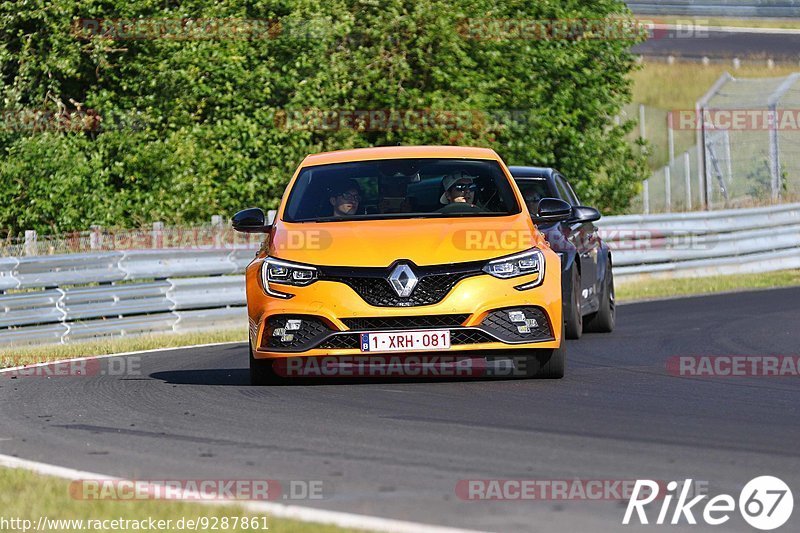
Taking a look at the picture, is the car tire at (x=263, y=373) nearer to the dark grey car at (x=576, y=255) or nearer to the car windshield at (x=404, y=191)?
the car windshield at (x=404, y=191)

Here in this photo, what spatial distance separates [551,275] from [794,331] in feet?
18.5

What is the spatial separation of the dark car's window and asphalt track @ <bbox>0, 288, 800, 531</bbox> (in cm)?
210

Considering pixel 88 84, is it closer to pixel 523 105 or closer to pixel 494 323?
pixel 523 105

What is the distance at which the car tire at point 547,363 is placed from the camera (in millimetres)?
10289

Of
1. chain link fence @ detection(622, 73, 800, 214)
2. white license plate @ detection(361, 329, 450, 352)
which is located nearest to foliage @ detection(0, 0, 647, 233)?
chain link fence @ detection(622, 73, 800, 214)

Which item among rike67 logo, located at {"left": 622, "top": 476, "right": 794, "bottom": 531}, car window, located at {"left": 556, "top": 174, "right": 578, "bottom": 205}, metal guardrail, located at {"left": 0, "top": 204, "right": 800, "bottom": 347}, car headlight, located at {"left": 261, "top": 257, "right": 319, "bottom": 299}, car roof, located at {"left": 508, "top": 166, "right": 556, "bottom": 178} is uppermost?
car roof, located at {"left": 508, "top": 166, "right": 556, "bottom": 178}

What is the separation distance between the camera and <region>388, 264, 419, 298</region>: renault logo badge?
9734mm

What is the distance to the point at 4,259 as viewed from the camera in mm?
15906

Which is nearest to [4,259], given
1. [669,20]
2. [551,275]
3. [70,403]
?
[70,403]

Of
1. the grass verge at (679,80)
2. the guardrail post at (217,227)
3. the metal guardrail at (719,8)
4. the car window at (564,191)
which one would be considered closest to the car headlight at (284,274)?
the car window at (564,191)

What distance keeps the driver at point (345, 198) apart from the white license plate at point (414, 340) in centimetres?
131

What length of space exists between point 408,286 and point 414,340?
343 millimetres

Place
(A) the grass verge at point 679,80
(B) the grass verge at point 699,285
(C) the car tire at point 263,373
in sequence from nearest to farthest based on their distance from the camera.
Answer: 1. (C) the car tire at point 263,373
2. (B) the grass verge at point 699,285
3. (A) the grass verge at point 679,80

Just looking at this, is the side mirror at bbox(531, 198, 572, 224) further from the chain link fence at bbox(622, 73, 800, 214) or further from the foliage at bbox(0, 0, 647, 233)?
the chain link fence at bbox(622, 73, 800, 214)
